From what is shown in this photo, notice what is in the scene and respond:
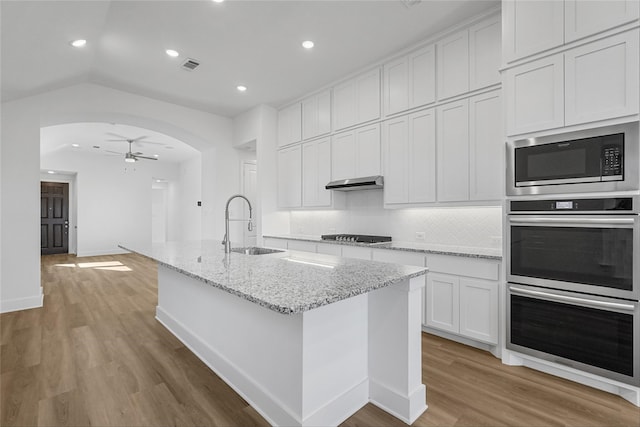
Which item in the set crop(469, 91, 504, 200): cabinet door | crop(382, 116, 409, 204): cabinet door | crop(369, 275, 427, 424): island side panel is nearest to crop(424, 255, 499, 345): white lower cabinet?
crop(469, 91, 504, 200): cabinet door

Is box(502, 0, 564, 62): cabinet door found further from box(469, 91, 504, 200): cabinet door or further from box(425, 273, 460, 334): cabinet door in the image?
box(425, 273, 460, 334): cabinet door

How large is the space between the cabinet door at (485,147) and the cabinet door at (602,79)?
619 millimetres

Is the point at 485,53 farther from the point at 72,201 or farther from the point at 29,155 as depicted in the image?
the point at 72,201

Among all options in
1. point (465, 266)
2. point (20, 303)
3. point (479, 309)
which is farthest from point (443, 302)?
point (20, 303)

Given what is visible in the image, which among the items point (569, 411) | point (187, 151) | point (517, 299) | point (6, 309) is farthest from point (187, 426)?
point (187, 151)

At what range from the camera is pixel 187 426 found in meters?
1.69

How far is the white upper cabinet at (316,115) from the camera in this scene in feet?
14.5

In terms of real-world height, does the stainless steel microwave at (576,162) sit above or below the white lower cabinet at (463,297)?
above

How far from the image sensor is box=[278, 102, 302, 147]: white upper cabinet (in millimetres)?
4895

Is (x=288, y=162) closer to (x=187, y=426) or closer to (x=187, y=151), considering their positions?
(x=187, y=426)

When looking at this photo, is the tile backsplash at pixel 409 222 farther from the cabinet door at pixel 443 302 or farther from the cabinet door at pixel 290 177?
the cabinet door at pixel 443 302

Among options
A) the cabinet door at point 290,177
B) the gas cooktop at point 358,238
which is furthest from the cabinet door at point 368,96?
the gas cooktop at point 358,238

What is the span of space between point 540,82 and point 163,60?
12.6 ft

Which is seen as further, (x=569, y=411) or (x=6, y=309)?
(x=6, y=309)
